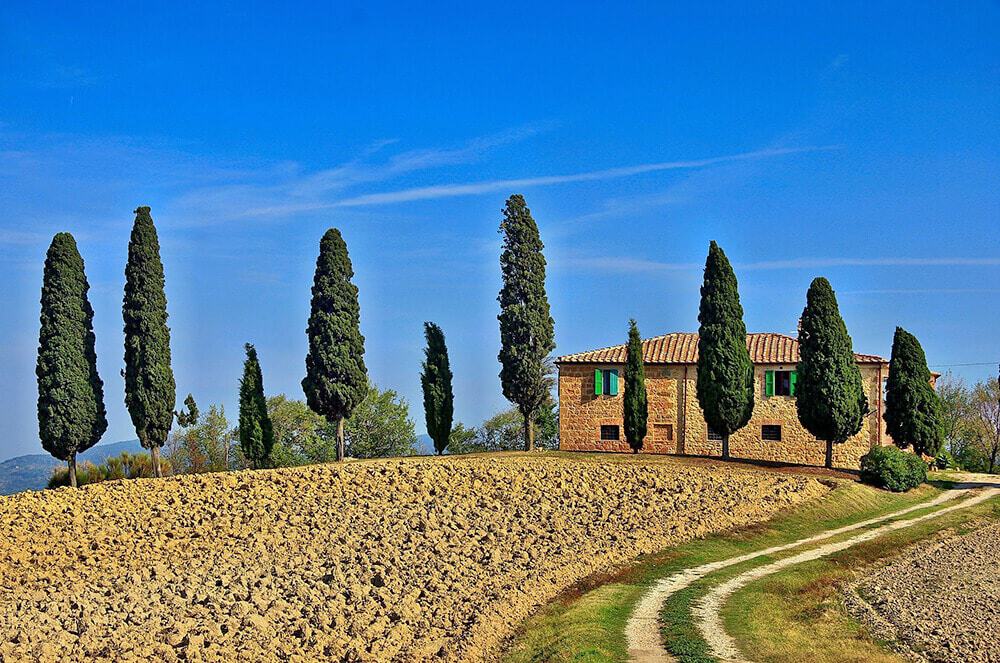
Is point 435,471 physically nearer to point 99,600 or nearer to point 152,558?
point 152,558

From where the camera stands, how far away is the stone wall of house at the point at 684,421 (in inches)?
1842

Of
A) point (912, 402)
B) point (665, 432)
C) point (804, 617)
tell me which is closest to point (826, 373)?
point (912, 402)

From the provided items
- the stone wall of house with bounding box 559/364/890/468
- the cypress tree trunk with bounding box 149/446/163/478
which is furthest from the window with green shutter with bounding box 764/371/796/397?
the cypress tree trunk with bounding box 149/446/163/478

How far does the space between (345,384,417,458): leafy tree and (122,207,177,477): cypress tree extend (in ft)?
86.5

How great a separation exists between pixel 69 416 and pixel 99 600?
64.9 feet

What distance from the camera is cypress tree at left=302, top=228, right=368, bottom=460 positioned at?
4100 cm

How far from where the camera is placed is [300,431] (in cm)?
6644

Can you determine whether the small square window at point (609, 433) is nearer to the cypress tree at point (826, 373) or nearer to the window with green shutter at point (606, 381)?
the window with green shutter at point (606, 381)

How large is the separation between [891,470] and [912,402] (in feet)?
21.0

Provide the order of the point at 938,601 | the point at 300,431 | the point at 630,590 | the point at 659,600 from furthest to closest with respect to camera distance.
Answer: the point at 300,431 → the point at 630,590 → the point at 938,601 → the point at 659,600

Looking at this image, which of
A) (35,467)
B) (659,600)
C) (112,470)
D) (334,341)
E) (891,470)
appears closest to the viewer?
(659,600)

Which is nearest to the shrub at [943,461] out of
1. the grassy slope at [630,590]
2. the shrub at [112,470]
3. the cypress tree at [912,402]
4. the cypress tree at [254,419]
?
the cypress tree at [912,402]

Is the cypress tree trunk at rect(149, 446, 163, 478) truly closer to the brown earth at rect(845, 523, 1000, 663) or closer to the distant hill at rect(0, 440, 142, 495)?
the distant hill at rect(0, 440, 142, 495)

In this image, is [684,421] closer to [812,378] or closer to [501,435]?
[812,378]
